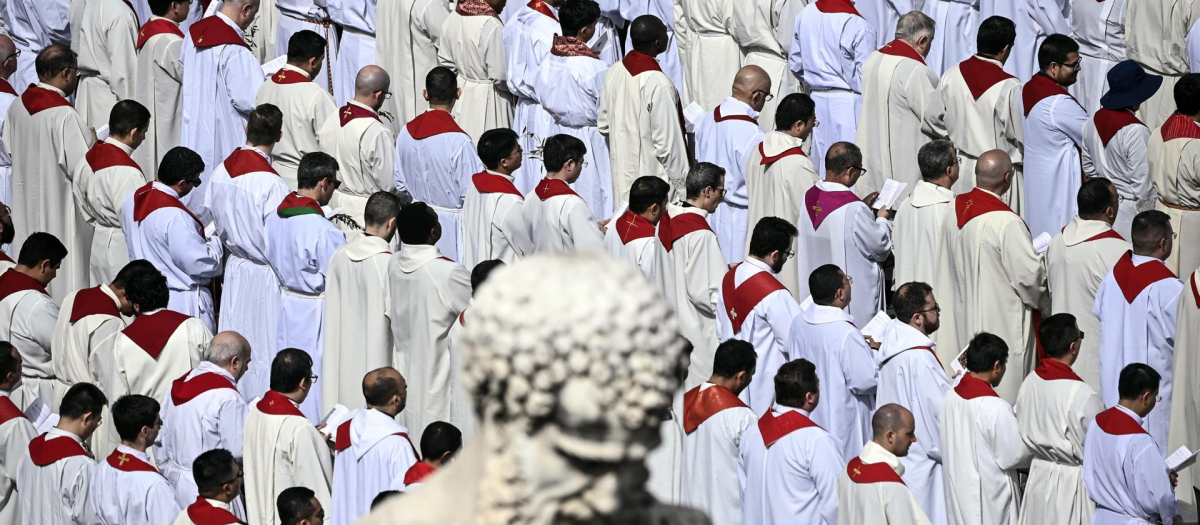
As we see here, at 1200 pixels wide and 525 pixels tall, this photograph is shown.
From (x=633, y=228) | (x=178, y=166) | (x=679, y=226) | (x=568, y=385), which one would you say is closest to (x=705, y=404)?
(x=679, y=226)

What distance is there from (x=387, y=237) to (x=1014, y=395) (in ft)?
11.7

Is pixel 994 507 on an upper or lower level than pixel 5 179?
lower

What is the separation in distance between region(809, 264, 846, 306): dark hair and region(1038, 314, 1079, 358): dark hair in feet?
3.49

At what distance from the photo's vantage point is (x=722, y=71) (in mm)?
12141

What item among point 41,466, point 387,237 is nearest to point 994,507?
point 387,237

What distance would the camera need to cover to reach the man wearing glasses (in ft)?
33.0

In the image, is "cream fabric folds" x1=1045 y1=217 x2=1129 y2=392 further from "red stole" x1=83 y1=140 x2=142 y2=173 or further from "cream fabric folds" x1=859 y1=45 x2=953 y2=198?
"red stole" x1=83 y1=140 x2=142 y2=173

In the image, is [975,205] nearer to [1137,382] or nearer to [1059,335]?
[1059,335]

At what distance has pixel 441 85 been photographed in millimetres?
10422

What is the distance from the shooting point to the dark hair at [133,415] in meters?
8.00

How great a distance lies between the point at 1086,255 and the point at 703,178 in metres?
2.03

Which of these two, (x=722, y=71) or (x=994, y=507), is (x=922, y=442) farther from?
(x=722, y=71)

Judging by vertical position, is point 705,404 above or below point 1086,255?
below

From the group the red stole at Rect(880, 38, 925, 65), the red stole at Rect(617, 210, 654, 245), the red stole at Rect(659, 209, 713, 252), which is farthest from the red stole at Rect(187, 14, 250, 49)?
the red stole at Rect(880, 38, 925, 65)
